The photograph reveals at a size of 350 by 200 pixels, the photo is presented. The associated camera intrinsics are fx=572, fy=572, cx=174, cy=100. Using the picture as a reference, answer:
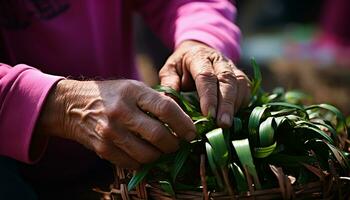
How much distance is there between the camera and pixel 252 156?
33.5 inches

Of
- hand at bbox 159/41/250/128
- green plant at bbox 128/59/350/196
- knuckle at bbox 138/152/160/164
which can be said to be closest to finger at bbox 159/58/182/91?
hand at bbox 159/41/250/128

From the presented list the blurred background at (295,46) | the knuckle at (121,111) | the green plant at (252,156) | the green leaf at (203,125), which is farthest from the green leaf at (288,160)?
the blurred background at (295,46)

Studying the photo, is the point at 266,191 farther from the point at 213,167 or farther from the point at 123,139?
the point at 123,139

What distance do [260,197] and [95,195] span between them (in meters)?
0.42

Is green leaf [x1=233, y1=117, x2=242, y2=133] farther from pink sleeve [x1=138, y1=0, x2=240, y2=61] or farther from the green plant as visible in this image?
pink sleeve [x1=138, y1=0, x2=240, y2=61]

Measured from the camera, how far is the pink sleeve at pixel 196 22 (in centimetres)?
120

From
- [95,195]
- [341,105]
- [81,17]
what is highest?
[81,17]

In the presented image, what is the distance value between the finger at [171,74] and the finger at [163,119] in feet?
0.63

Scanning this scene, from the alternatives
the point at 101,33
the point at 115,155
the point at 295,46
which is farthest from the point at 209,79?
the point at 295,46

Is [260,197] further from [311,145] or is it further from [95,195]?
[95,195]

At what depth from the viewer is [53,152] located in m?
1.21

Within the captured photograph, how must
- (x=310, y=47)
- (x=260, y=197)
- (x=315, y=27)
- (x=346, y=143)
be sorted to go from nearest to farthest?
(x=260, y=197), (x=346, y=143), (x=310, y=47), (x=315, y=27)

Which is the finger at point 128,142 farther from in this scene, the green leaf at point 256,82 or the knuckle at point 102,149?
the green leaf at point 256,82

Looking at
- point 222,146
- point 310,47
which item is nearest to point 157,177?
point 222,146
